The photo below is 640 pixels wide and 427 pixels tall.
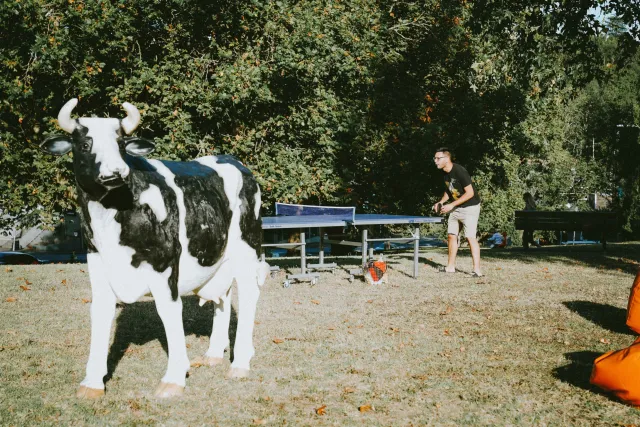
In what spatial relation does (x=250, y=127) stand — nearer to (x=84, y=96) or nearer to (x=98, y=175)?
(x=84, y=96)

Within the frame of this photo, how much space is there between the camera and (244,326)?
22.6 feet

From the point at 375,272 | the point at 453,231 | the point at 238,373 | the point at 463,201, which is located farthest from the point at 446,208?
the point at 238,373

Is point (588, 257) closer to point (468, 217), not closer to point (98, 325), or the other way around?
point (468, 217)

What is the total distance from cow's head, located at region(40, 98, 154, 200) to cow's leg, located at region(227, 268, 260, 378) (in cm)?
200

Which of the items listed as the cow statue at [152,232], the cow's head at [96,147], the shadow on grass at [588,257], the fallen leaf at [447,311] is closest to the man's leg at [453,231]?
the shadow on grass at [588,257]

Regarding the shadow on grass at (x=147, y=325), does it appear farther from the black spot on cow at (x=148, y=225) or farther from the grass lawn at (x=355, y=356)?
the black spot on cow at (x=148, y=225)

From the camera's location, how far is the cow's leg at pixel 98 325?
231 inches

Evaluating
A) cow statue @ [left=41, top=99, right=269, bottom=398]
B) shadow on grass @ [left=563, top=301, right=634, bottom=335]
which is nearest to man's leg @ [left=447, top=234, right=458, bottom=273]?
shadow on grass @ [left=563, top=301, right=634, bottom=335]

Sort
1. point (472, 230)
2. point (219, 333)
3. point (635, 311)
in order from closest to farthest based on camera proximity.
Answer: point (219, 333)
point (635, 311)
point (472, 230)

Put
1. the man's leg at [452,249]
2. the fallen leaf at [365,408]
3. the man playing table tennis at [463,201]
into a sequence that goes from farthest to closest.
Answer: the man's leg at [452,249]
the man playing table tennis at [463,201]
the fallen leaf at [365,408]

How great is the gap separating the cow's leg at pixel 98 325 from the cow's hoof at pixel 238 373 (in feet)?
4.04

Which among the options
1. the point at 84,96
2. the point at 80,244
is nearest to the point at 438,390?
the point at 84,96

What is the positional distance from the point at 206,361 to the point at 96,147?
278 cm

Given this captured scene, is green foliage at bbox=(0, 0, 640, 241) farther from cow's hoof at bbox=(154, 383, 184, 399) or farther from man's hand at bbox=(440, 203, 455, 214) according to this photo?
cow's hoof at bbox=(154, 383, 184, 399)
